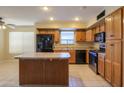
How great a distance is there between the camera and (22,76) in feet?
15.7

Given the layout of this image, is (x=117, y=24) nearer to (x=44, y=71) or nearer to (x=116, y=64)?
(x=116, y=64)

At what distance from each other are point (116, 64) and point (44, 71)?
1.87 m

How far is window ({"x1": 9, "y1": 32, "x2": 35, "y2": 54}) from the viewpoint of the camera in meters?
11.3

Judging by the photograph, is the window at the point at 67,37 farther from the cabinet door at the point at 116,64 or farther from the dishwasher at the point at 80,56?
the cabinet door at the point at 116,64

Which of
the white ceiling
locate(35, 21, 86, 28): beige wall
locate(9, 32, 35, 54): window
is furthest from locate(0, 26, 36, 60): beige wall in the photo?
the white ceiling

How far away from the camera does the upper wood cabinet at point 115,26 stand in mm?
4211

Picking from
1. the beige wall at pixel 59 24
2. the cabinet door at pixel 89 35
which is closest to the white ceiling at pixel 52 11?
the cabinet door at pixel 89 35

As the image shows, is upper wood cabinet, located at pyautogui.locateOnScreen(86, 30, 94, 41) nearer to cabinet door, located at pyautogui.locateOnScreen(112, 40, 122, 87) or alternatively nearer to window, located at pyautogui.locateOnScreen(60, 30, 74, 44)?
window, located at pyautogui.locateOnScreen(60, 30, 74, 44)

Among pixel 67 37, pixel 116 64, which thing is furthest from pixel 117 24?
pixel 67 37

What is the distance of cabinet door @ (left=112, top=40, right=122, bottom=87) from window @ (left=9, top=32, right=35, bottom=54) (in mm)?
7380

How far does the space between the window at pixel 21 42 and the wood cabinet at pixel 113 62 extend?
22.4 feet

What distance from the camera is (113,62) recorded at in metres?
4.69

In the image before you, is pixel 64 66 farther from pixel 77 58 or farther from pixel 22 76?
pixel 77 58
